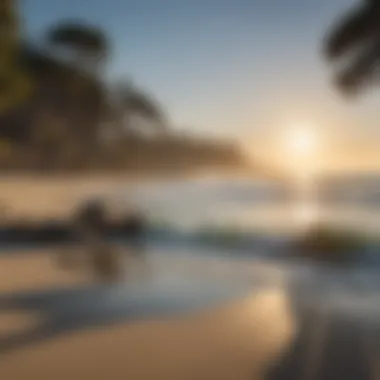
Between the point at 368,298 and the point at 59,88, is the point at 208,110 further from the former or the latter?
the point at 368,298

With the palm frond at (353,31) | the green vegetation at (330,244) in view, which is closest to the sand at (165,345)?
the green vegetation at (330,244)

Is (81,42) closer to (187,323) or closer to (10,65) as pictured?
(10,65)

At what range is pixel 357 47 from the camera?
3.42 feet

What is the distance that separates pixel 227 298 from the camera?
106 cm

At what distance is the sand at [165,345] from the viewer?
870mm

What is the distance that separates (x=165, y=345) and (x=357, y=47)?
0.62 meters

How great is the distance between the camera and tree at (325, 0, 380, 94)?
1030 mm

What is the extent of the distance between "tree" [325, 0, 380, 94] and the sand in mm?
427

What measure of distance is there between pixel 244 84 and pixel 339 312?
0.47 metres

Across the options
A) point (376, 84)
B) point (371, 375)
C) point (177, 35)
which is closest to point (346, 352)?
point (371, 375)

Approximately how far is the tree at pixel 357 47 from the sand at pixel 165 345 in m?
0.43

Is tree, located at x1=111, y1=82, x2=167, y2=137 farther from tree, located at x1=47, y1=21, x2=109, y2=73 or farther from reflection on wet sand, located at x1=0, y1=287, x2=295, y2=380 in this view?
reflection on wet sand, located at x1=0, y1=287, x2=295, y2=380

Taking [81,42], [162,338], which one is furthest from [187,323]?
[81,42]

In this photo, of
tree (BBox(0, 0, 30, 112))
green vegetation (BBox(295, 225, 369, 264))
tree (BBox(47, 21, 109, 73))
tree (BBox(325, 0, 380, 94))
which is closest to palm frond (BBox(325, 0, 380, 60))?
tree (BBox(325, 0, 380, 94))
